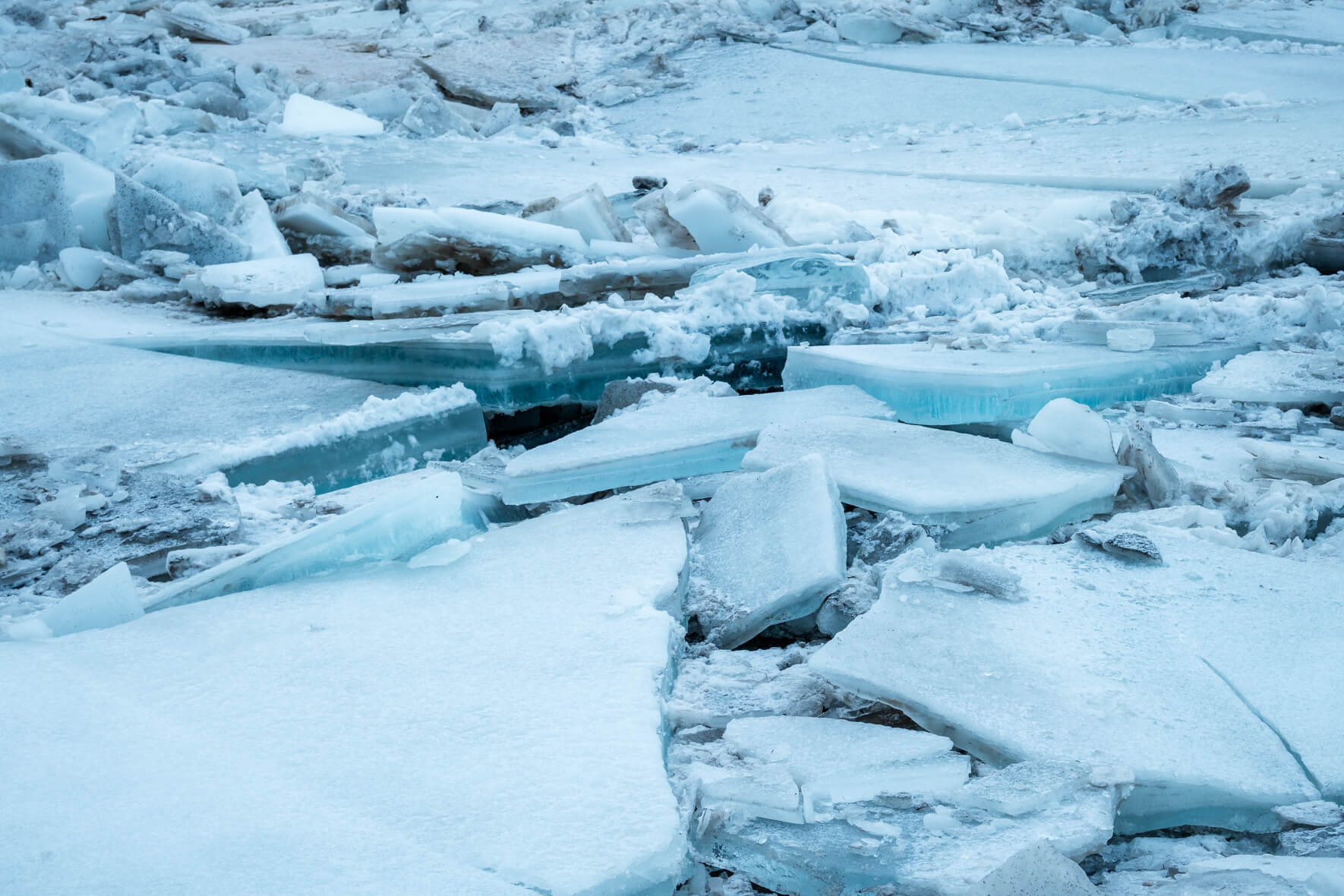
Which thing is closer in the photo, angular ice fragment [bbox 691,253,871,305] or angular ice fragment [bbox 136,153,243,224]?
angular ice fragment [bbox 691,253,871,305]

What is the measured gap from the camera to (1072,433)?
5.59 ft

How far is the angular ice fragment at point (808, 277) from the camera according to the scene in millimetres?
2480

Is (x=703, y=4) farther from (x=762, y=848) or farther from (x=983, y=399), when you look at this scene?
(x=762, y=848)

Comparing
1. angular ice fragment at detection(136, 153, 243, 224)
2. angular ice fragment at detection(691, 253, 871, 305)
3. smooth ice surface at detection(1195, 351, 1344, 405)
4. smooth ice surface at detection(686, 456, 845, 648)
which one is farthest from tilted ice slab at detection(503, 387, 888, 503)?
angular ice fragment at detection(136, 153, 243, 224)

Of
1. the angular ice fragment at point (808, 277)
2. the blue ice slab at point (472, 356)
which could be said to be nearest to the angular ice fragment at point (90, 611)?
the blue ice slab at point (472, 356)

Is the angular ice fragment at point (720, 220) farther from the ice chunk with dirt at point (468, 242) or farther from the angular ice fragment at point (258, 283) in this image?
the angular ice fragment at point (258, 283)

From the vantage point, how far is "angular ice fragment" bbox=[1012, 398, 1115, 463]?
1684 mm

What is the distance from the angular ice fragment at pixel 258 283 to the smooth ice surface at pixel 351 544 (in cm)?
138

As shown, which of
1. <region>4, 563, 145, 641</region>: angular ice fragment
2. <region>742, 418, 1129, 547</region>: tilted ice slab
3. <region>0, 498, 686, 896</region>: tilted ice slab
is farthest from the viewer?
<region>742, 418, 1129, 547</region>: tilted ice slab

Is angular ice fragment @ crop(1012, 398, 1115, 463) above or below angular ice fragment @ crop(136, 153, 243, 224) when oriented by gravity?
below

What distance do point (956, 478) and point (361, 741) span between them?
37.6 inches

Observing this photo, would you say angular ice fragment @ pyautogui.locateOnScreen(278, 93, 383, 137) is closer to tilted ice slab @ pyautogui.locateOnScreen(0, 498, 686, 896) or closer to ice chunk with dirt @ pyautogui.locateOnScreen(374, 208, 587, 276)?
ice chunk with dirt @ pyautogui.locateOnScreen(374, 208, 587, 276)

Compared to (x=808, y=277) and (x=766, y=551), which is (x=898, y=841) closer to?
(x=766, y=551)

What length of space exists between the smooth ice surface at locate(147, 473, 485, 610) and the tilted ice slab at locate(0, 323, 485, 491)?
465 millimetres
